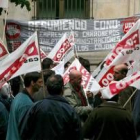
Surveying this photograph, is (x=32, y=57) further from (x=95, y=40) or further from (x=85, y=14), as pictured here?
(x=85, y=14)

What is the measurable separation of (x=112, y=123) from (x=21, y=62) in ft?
6.74

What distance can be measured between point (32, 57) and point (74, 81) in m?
0.68

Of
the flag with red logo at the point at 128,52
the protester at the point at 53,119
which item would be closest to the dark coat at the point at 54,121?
the protester at the point at 53,119

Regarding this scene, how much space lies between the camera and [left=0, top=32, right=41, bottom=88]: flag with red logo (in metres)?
10.1

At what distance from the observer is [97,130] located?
8.72m

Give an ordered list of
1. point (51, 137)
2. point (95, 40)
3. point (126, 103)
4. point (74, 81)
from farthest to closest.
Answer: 1. point (95, 40)
2. point (74, 81)
3. point (126, 103)
4. point (51, 137)

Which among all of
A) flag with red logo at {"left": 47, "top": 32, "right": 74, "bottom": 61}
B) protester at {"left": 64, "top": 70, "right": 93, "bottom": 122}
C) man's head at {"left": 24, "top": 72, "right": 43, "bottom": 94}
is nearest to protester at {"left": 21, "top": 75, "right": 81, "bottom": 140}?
man's head at {"left": 24, "top": 72, "right": 43, "bottom": 94}

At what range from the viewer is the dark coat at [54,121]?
853cm

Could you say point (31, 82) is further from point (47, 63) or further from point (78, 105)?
point (47, 63)

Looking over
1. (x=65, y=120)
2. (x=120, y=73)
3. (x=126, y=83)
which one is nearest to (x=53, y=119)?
(x=65, y=120)

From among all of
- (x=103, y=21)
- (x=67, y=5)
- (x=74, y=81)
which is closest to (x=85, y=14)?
(x=67, y=5)

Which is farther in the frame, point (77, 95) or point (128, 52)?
point (77, 95)

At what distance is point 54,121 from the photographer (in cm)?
854

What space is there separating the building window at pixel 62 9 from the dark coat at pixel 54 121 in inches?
512
